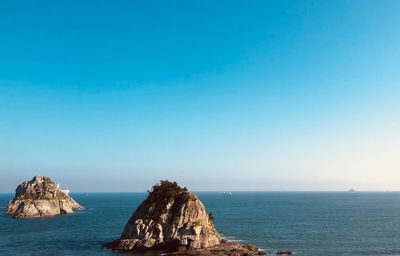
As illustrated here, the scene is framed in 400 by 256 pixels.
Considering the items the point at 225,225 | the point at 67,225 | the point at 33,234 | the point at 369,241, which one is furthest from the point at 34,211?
the point at 369,241

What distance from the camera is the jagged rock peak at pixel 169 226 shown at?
95625 millimetres

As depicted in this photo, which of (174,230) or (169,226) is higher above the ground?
(169,226)

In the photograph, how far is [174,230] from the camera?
97.8m

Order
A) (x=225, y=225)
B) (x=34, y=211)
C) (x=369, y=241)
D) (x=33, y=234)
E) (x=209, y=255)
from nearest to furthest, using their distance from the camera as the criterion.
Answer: (x=209, y=255), (x=369, y=241), (x=33, y=234), (x=225, y=225), (x=34, y=211)

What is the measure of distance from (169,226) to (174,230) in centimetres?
197

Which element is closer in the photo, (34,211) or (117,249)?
(117,249)

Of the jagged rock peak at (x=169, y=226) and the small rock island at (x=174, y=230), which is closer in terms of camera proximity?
the small rock island at (x=174, y=230)

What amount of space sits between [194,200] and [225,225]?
5345 cm

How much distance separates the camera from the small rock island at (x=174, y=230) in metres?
93.6

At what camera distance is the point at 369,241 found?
112 meters

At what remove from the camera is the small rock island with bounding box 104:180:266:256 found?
93.6 m

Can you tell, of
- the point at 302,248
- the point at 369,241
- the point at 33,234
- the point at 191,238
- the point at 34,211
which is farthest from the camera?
the point at 34,211

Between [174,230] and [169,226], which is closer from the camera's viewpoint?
[174,230]

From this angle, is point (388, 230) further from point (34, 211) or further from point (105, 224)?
point (34, 211)
